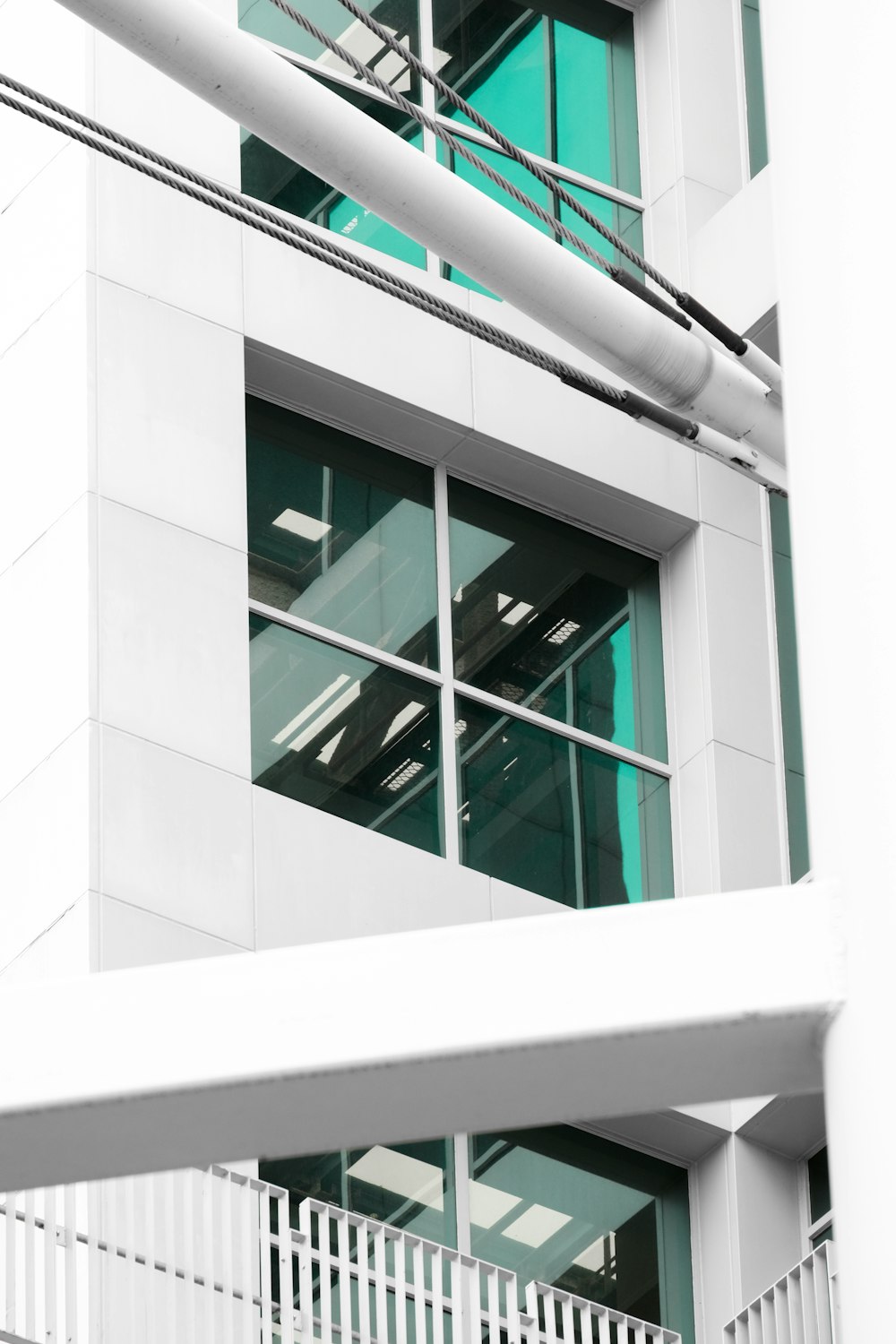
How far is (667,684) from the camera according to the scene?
17.5m

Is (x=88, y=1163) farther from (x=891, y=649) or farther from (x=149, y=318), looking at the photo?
(x=149, y=318)

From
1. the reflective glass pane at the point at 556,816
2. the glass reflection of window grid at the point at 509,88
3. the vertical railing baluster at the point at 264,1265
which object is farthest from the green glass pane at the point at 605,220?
the vertical railing baluster at the point at 264,1265

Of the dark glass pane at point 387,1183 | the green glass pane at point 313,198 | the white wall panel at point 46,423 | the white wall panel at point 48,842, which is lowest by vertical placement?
the dark glass pane at point 387,1183

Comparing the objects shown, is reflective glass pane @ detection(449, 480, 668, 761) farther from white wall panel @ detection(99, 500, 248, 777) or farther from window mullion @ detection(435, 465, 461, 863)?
white wall panel @ detection(99, 500, 248, 777)

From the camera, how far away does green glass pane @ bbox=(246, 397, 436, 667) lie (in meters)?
15.7

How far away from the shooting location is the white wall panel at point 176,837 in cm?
1353

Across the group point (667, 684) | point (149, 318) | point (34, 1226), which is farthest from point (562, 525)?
point (34, 1226)

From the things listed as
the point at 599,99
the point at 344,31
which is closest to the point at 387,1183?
the point at 344,31

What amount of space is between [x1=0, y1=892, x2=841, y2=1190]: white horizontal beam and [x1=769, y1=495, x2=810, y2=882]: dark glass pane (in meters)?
13.8

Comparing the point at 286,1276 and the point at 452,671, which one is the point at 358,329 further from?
the point at 286,1276

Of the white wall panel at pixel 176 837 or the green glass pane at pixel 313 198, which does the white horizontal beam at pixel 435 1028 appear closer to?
the white wall panel at pixel 176 837

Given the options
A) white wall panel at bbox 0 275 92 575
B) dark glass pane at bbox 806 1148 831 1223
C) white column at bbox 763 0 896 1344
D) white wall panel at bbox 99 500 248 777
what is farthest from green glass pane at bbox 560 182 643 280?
white column at bbox 763 0 896 1344

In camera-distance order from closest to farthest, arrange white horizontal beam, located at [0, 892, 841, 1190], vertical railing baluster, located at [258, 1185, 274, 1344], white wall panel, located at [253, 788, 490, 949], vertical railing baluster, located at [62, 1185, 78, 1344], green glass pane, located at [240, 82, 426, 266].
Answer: white horizontal beam, located at [0, 892, 841, 1190], vertical railing baluster, located at [62, 1185, 78, 1344], vertical railing baluster, located at [258, 1185, 274, 1344], white wall panel, located at [253, 788, 490, 949], green glass pane, located at [240, 82, 426, 266]

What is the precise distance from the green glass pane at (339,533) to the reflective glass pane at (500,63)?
3196 millimetres
